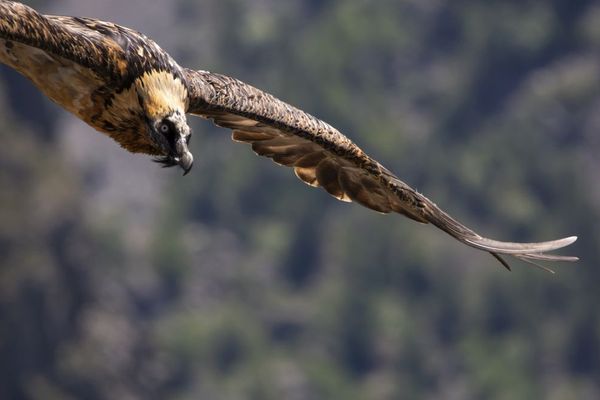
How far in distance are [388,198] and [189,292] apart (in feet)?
332

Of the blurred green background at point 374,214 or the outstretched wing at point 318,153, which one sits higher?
the blurred green background at point 374,214

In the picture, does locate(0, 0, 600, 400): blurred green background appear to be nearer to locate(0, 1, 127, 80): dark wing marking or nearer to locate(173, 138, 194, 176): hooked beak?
locate(0, 1, 127, 80): dark wing marking

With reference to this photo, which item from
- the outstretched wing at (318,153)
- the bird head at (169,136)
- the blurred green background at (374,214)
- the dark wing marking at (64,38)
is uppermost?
the blurred green background at (374,214)

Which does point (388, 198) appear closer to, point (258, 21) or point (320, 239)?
point (320, 239)

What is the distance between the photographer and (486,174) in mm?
122875

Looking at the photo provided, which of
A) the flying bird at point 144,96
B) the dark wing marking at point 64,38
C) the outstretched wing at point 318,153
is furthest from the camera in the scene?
the outstretched wing at point 318,153

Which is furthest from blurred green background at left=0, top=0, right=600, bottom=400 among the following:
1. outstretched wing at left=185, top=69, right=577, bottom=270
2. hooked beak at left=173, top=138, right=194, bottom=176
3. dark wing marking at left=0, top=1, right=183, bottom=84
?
hooked beak at left=173, top=138, right=194, bottom=176

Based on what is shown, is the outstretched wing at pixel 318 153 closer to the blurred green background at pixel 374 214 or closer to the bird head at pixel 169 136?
the bird head at pixel 169 136

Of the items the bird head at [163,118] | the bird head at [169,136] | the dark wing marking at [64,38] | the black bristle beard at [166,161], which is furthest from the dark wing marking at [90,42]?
the black bristle beard at [166,161]

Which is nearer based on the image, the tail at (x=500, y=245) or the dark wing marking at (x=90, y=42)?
the dark wing marking at (x=90, y=42)

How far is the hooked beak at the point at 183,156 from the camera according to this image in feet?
46.4

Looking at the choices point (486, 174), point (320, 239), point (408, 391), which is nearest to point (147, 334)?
point (408, 391)

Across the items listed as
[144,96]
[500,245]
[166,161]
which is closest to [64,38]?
[144,96]

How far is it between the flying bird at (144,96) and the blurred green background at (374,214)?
7409 centimetres
